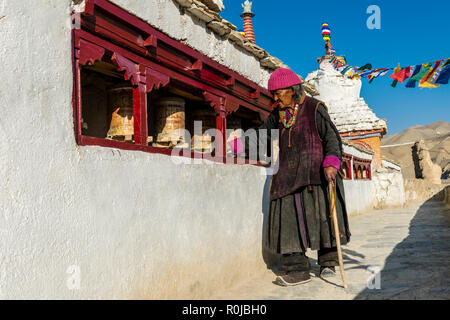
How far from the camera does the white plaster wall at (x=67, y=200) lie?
6.72 ft

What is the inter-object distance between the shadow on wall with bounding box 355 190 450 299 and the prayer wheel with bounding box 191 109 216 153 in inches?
101

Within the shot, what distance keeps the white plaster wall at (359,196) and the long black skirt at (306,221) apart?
6891 mm

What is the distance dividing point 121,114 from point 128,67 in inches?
44.3

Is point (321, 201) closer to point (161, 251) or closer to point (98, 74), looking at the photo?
point (161, 251)

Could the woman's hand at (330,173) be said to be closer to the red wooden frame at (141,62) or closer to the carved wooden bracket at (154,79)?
the red wooden frame at (141,62)

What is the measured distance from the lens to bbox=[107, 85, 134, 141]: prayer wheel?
4.27m

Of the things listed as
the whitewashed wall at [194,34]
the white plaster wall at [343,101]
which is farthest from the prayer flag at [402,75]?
the whitewashed wall at [194,34]

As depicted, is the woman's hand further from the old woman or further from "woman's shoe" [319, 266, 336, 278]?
"woman's shoe" [319, 266, 336, 278]

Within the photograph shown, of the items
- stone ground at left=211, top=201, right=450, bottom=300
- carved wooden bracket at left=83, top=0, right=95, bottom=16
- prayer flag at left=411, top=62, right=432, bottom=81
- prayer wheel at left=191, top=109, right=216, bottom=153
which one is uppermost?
prayer flag at left=411, top=62, right=432, bottom=81

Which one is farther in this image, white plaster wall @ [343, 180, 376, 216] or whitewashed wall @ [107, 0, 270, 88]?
white plaster wall @ [343, 180, 376, 216]

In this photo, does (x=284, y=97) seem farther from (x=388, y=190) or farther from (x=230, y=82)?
(x=388, y=190)

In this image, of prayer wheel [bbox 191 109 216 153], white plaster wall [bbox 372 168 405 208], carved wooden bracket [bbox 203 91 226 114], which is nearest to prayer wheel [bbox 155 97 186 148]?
carved wooden bracket [bbox 203 91 226 114]

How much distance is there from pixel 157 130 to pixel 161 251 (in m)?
2.07

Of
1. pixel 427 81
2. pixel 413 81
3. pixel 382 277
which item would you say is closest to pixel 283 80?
pixel 382 277
